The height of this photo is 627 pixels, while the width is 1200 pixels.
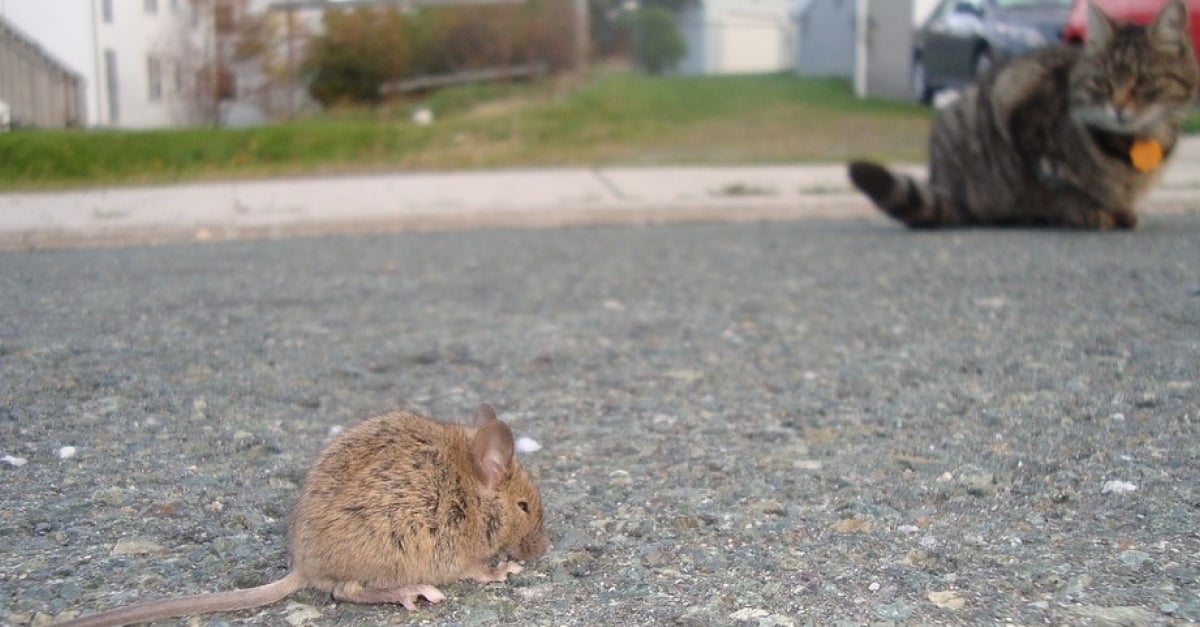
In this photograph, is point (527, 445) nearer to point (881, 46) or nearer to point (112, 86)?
point (112, 86)

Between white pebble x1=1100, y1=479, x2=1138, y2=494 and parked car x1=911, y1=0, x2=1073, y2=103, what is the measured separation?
9.79m

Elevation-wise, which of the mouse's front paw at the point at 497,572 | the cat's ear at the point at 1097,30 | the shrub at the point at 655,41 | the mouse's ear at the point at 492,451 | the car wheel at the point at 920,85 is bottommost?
the mouse's front paw at the point at 497,572

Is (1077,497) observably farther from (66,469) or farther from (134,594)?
(66,469)

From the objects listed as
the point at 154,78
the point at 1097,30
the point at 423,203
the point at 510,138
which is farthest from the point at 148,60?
the point at 1097,30

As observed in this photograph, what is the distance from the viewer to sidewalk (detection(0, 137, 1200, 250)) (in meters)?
9.07

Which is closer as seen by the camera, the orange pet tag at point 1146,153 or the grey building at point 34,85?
the orange pet tag at point 1146,153

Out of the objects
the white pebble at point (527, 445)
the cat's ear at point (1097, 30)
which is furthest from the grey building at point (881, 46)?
the white pebble at point (527, 445)

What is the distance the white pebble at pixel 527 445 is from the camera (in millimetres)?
4008

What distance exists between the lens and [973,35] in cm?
1638

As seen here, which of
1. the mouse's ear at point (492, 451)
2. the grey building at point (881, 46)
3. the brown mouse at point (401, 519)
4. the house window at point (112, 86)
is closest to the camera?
the brown mouse at point (401, 519)

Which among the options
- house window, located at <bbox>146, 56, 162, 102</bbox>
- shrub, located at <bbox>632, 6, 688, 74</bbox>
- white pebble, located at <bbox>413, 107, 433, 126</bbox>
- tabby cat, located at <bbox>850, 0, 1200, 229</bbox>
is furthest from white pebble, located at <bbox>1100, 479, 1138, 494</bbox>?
shrub, located at <bbox>632, 6, 688, 74</bbox>

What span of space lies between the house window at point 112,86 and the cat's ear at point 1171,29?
8118mm

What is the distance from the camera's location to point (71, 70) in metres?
9.96

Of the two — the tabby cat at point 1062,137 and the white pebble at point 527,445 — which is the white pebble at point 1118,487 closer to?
the white pebble at point 527,445
